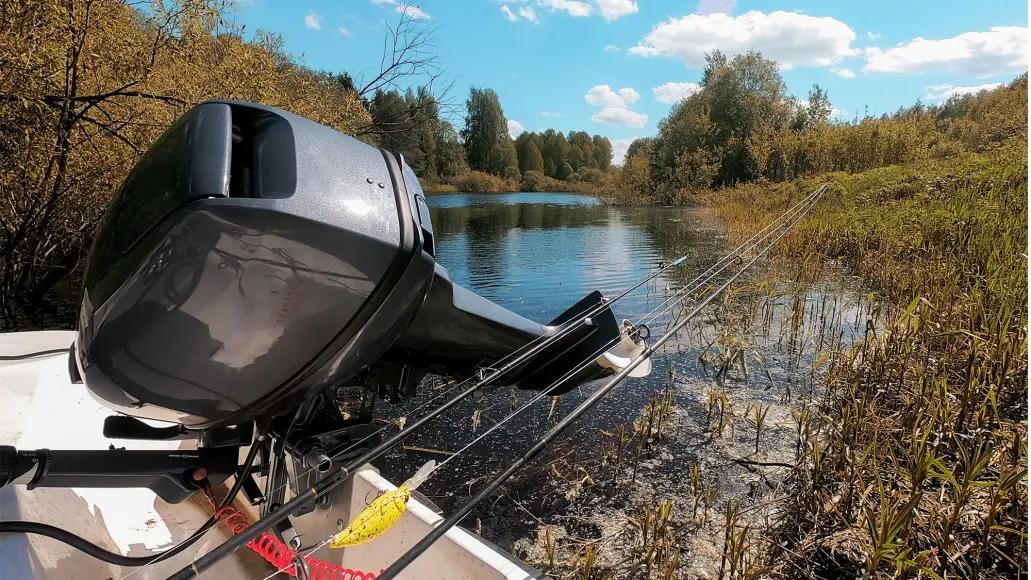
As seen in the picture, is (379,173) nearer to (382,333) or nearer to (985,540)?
(382,333)

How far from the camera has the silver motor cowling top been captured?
101cm

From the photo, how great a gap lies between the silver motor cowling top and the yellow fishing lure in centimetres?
30

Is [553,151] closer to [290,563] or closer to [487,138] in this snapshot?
[487,138]

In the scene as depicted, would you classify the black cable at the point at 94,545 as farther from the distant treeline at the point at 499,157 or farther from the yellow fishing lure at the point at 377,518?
the distant treeline at the point at 499,157

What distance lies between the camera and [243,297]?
1022mm

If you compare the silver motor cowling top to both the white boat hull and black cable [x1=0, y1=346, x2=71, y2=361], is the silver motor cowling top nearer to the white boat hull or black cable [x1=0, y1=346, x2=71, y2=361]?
the white boat hull

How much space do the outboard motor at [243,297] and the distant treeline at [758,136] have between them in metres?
18.4

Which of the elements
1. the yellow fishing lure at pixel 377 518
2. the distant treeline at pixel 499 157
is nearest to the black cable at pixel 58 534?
the yellow fishing lure at pixel 377 518

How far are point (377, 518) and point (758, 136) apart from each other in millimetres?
25591

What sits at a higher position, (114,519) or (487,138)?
(487,138)

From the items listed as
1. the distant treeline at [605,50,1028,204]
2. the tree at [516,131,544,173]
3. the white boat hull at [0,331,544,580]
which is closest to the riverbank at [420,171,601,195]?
the tree at [516,131,544,173]

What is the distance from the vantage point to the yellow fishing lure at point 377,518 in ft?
3.17

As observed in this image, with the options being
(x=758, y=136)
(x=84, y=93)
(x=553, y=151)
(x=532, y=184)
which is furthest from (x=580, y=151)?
(x=84, y=93)

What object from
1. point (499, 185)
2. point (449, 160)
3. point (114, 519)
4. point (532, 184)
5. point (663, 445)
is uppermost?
point (449, 160)
